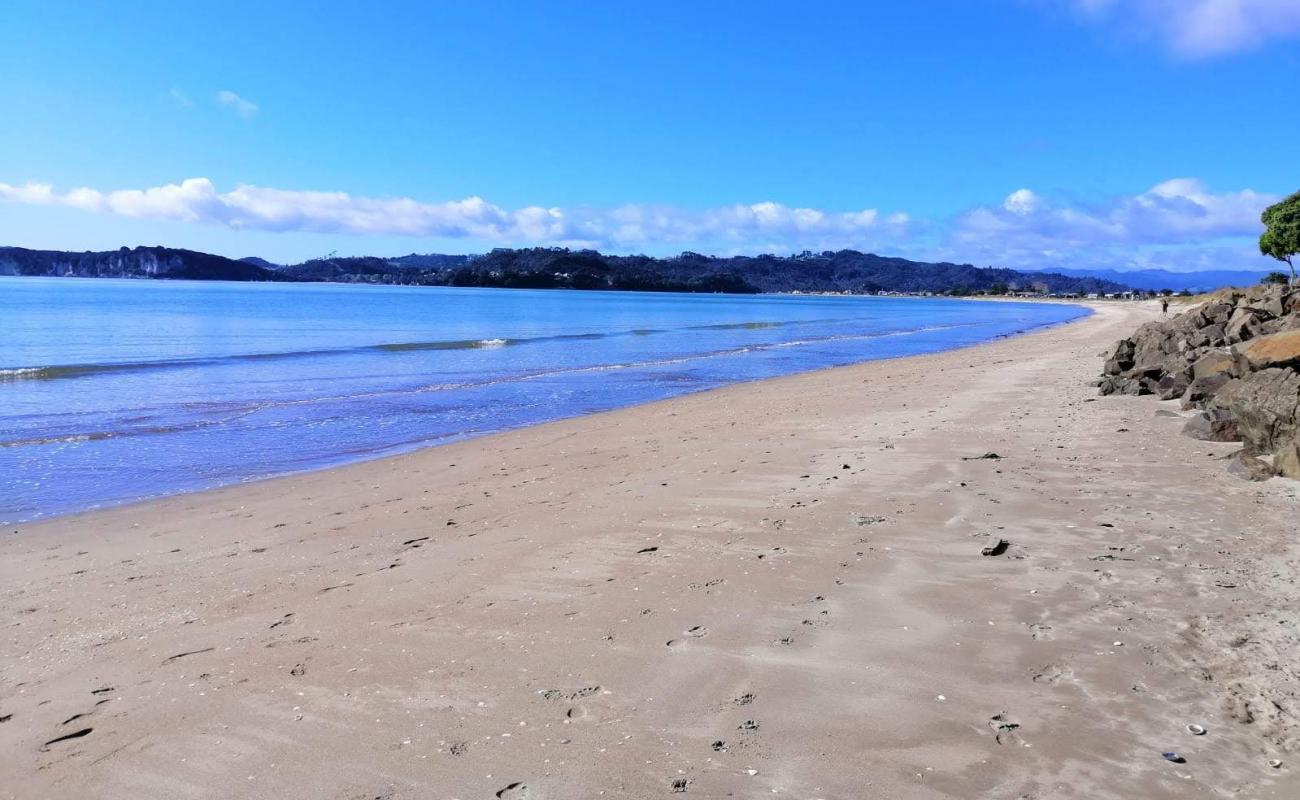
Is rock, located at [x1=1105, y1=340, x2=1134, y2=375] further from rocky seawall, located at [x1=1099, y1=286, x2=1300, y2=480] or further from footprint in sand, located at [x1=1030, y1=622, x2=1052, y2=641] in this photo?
footprint in sand, located at [x1=1030, y1=622, x2=1052, y2=641]

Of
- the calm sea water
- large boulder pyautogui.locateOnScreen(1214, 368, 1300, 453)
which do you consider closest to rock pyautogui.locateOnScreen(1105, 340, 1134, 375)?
large boulder pyautogui.locateOnScreen(1214, 368, 1300, 453)

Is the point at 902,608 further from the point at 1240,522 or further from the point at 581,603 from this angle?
the point at 1240,522

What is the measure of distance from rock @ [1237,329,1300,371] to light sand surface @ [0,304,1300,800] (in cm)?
126

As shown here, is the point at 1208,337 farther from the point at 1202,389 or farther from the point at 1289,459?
the point at 1289,459

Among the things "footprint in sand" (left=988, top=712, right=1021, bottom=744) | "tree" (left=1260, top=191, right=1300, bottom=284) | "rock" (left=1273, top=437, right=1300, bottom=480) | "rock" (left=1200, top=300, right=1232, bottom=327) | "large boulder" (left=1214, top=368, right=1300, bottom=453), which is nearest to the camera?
"footprint in sand" (left=988, top=712, right=1021, bottom=744)

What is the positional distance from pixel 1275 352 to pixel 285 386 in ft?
70.6

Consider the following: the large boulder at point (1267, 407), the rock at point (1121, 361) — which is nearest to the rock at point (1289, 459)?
the large boulder at point (1267, 407)

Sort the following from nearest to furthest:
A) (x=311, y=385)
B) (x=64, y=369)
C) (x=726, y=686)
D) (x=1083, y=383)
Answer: (x=726, y=686), (x=1083, y=383), (x=311, y=385), (x=64, y=369)

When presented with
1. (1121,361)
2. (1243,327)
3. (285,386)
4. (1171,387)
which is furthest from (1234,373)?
(285,386)

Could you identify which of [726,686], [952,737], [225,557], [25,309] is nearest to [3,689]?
[225,557]

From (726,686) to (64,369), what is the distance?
28262mm

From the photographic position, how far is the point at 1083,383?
1769 centimetres

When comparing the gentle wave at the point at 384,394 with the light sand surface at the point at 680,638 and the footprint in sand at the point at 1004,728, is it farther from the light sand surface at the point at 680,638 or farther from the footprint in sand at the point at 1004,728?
the footprint in sand at the point at 1004,728

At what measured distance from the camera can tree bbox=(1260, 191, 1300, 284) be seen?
4925 cm
